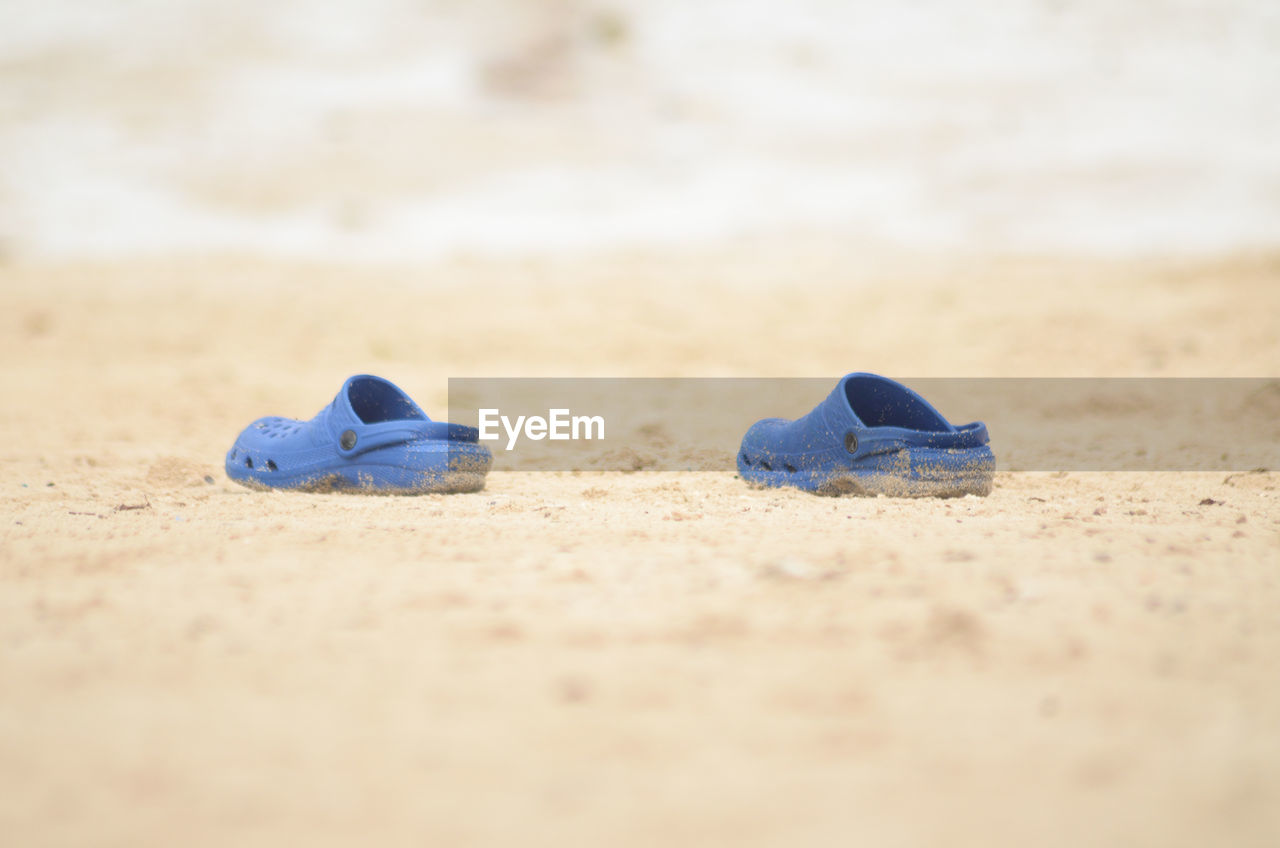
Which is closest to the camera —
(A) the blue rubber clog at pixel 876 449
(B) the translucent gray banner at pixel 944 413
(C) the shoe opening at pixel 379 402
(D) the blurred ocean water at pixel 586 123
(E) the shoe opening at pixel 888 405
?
(A) the blue rubber clog at pixel 876 449

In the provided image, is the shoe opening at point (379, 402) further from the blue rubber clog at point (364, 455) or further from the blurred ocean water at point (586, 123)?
the blurred ocean water at point (586, 123)

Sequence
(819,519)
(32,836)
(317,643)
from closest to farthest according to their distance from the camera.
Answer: (32,836) → (317,643) → (819,519)

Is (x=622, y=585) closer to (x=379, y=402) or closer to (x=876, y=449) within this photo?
(x=876, y=449)

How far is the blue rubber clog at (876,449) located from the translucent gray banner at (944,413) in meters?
0.70

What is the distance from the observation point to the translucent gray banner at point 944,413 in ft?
13.4

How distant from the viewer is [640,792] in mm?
977

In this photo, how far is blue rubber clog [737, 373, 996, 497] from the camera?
2830 mm

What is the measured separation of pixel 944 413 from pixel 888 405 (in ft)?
9.14

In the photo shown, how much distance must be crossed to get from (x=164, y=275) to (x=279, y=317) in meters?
2.16

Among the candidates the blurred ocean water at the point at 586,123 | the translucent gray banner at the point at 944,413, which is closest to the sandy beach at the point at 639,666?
the translucent gray banner at the point at 944,413

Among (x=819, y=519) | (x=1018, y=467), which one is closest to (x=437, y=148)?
(x=1018, y=467)

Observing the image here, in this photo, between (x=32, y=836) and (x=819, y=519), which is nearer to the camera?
(x=32, y=836)

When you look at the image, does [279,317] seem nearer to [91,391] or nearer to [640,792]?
[91,391]

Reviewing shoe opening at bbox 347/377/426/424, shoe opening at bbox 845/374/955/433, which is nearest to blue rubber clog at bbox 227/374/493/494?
shoe opening at bbox 347/377/426/424
